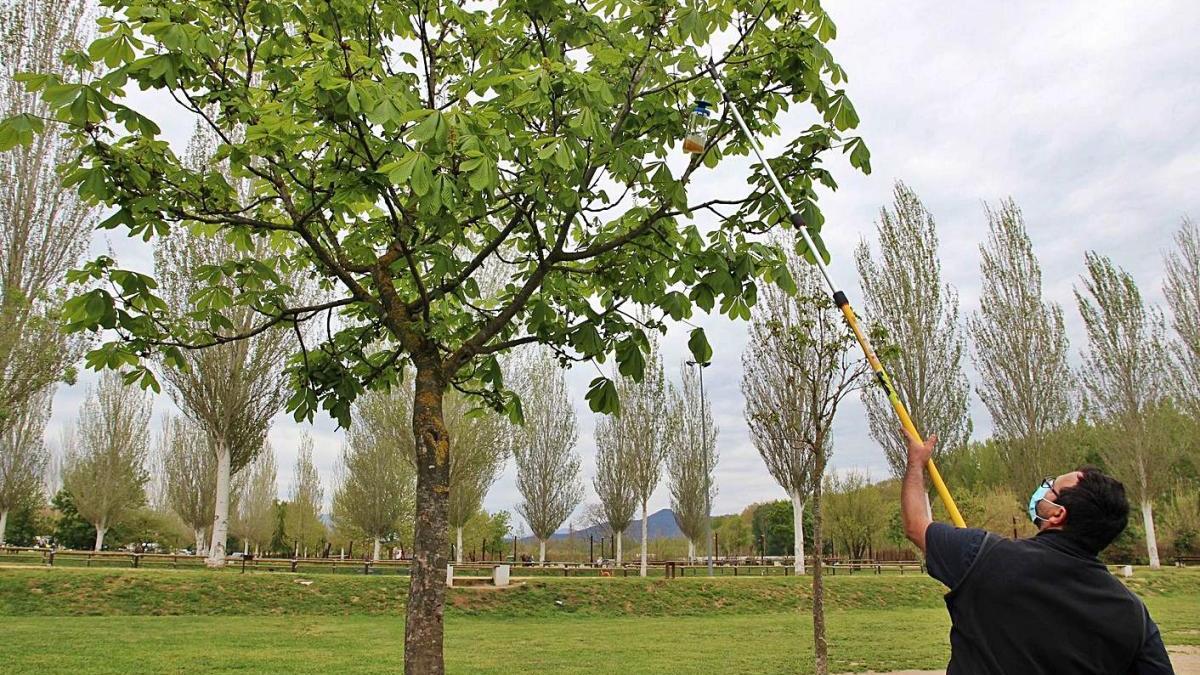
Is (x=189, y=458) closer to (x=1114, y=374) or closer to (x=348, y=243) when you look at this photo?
(x=348, y=243)

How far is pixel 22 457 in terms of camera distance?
3195 centimetres

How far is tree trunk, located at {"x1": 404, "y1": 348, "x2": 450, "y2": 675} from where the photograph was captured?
4219 millimetres

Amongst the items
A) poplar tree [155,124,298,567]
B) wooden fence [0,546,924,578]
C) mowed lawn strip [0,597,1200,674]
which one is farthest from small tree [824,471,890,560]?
poplar tree [155,124,298,567]

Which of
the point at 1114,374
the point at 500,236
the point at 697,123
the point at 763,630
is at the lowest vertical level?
the point at 763,630

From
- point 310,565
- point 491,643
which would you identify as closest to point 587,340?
point 491,643

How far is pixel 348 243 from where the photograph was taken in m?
5.27

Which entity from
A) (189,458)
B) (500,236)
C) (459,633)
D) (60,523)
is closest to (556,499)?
(189,458)

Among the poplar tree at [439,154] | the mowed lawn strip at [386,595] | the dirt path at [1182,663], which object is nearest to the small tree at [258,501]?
the mowed lawn strip at [386,595]

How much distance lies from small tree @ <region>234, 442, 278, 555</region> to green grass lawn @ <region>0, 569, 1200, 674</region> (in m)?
27.0

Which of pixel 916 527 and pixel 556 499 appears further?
pixel 556 499

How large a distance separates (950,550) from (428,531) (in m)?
2.93

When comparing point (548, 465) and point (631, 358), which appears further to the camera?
point (548, 465)

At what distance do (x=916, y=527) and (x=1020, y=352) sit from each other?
2821cm

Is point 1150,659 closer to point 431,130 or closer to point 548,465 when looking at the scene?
point 431,130
